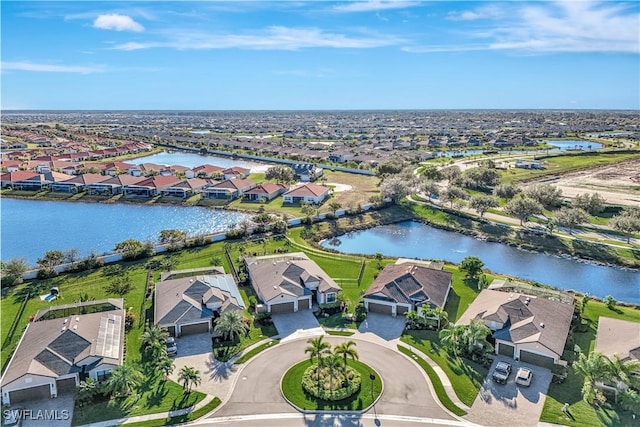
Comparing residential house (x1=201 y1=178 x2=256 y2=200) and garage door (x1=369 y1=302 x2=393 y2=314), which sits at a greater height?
residential house (x1=201 y1=178 x2=256 y2=200)

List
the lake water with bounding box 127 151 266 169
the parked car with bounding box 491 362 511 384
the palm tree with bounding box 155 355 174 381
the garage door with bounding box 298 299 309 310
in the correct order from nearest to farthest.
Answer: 1. the palm tree with bounding box 155 355 174 381
2. the parked car with bounding box 491 362 511 384
3. the garage door with bounding box 298 299 309 310
4. the lake water with bounding box 127 151 266 169

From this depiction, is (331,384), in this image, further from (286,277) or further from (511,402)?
(286,277)

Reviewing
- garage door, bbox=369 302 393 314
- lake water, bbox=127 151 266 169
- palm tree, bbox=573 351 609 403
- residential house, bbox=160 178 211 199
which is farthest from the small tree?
lake water, bbox=127 151 266 169

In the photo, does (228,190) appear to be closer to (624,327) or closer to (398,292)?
(398,292)

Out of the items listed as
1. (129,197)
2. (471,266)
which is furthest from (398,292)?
(129,197)

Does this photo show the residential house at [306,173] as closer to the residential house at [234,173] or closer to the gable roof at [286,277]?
the residential house at [234,173]

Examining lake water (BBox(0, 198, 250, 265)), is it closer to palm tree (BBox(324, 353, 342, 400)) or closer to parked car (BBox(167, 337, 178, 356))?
parked car (BBox(167, 337, 178, 356))

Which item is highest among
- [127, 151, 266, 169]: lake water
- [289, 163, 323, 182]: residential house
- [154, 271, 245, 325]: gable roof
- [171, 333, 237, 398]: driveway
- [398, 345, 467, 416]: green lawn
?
[289, 163, 323, 182]: residential house
